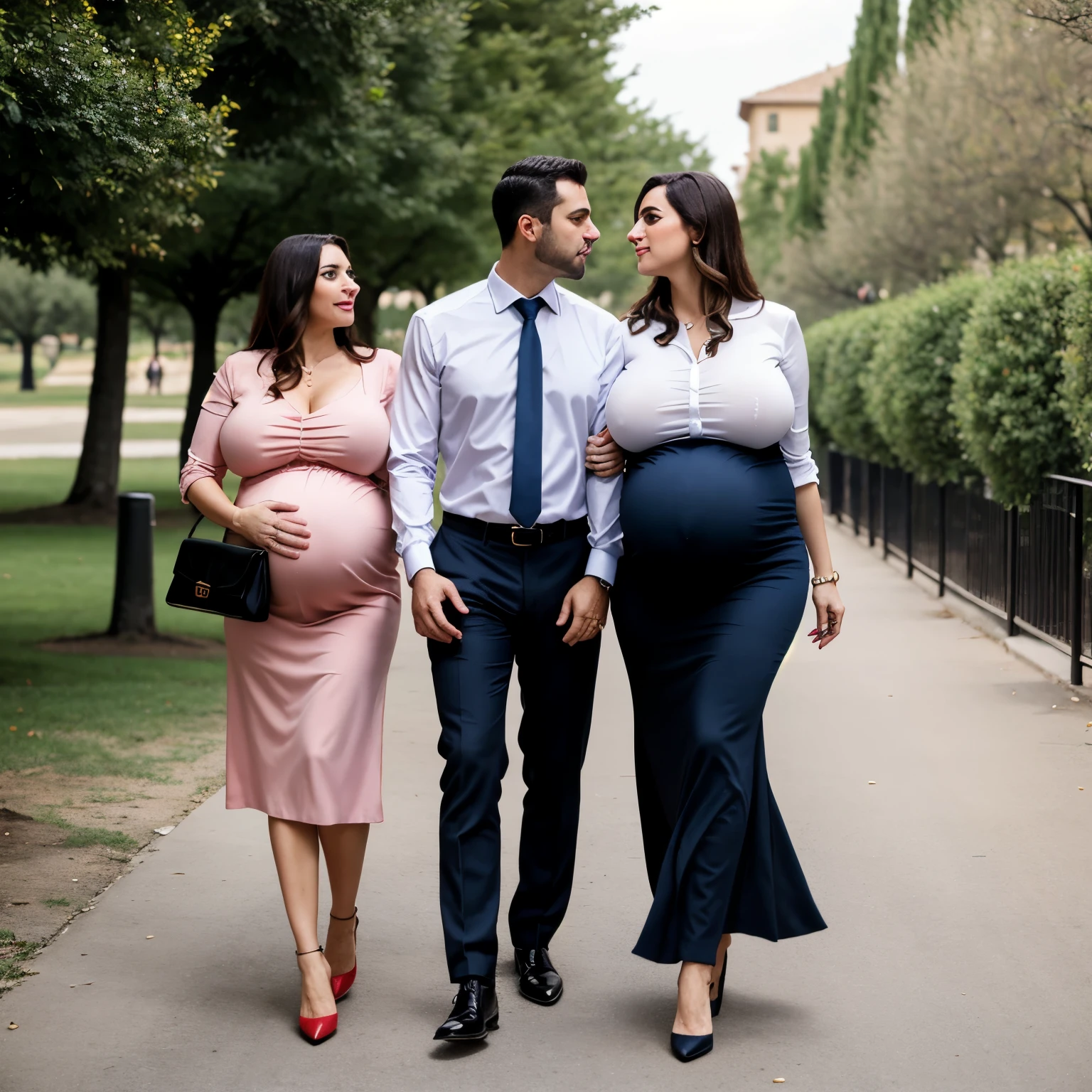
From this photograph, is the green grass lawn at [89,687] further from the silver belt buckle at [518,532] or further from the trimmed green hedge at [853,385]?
the trimmed green hedge at [853,385]

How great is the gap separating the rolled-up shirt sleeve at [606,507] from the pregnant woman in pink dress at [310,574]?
0.56 metres

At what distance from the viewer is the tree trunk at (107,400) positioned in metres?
21.2

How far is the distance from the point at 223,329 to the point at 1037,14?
351ft

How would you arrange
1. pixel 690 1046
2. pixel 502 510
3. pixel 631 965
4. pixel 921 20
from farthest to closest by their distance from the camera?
pixel 921 20 < pixel 631 965 < pixel 502 510 < pixel 690 1046

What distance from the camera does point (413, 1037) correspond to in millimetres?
4195

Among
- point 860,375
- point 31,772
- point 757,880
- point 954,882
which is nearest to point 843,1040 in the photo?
point 757,880

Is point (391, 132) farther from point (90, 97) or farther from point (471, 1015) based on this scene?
point (471, 1015)

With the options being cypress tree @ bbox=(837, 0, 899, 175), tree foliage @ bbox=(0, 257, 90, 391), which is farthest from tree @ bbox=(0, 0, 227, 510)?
tree foliage @ bbox=(0, 257, 90, 391)

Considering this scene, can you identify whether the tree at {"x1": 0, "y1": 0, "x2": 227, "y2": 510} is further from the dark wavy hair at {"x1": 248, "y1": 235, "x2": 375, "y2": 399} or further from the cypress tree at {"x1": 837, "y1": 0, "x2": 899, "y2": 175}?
the cypress tree at {"x1": 837, "y1": 0, "x2": 899, "y2": 175}

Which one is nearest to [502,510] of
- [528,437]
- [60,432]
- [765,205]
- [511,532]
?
[511,532]

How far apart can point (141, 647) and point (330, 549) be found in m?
7.11

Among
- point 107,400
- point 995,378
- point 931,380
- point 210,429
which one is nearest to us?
point 210,429

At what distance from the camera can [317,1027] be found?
164 inches

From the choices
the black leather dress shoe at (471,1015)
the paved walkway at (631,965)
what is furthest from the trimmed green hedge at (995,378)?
the black leather dress shoe at (471,1015)
